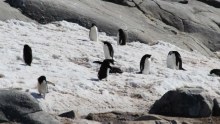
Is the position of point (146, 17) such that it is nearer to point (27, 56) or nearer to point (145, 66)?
point (145, 66)

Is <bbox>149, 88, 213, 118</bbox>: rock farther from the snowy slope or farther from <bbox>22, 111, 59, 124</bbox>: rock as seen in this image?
<bbox>22, 111, 59, 124</bbox>: rock

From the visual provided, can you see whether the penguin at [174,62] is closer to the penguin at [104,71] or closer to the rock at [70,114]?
the penguin at [104,71]

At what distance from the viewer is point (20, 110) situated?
11945 mm

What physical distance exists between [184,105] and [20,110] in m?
5.14

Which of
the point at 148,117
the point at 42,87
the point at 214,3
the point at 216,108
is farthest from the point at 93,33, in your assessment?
the point at 214,3

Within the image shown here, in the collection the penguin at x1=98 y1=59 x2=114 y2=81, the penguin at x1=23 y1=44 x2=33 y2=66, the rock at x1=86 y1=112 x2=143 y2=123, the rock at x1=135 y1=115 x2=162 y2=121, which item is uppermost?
the penguin at x1=23 y1=44 x2=33 y2=66

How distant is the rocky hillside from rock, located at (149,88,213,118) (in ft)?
34.8

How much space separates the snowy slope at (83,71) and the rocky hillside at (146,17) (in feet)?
2.41

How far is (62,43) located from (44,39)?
708 mm


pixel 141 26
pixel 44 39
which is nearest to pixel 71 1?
pixel 141 26

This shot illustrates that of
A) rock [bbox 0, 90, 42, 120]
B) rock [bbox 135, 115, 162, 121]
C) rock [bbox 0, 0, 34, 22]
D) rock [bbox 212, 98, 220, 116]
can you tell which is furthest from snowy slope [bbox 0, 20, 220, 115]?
rock [bbox 0, 90, 42, 120]

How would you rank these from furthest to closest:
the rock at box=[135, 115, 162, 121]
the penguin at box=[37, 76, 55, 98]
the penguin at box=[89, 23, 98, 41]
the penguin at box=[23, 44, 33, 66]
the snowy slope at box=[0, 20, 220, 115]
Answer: the penguin at box=[89, 23, 98, 41], the penguin at box=[23, 44, 33, 66], the snowy slope at box=[0, 20, 220, 115], the penguin at box=[37, 76, 55, 98], the rock at box=[135, 115, 162, 121]

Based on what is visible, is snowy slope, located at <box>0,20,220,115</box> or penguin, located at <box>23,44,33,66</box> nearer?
snowy slope, located at <box>0,20,220,115</box>

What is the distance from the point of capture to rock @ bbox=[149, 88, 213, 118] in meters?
15.5
